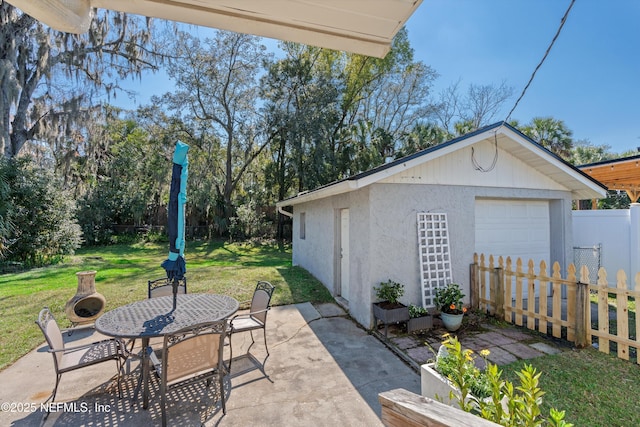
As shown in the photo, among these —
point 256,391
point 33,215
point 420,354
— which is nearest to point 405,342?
point 420,354

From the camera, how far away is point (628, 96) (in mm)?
11867

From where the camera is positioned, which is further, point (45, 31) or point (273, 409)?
point (45, 31)

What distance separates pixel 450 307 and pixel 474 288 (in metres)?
1.17

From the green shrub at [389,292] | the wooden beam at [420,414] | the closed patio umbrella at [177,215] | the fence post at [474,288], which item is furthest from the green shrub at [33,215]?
the fence post at [474,288]

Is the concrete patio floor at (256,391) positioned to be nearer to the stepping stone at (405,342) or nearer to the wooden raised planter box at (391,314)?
the stepping stone at (405,342)

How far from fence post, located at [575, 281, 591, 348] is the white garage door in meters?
1.95

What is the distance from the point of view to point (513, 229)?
253 inches

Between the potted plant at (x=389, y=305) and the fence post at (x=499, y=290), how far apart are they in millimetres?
1807

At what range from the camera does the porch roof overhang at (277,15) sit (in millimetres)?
1053

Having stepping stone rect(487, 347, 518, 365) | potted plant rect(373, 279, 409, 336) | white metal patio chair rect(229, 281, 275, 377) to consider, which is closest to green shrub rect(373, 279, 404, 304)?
potted plant rect(373, 279, 409, 336)

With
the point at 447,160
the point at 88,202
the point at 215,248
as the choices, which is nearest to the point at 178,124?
the point at 88,202

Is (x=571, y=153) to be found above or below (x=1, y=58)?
below

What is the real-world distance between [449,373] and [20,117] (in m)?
17.6

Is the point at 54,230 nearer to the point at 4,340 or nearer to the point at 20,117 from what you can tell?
the point at 20,117
